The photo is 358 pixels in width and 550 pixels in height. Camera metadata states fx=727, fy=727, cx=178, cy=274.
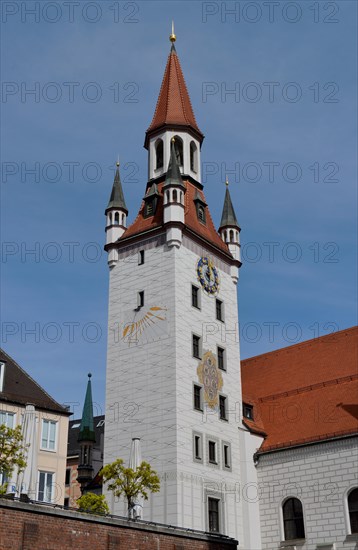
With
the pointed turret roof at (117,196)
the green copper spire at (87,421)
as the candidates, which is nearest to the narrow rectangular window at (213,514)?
the pointed turret roof at (117,196)

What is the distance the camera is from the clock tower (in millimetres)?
43188

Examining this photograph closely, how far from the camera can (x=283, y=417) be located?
4909 cm

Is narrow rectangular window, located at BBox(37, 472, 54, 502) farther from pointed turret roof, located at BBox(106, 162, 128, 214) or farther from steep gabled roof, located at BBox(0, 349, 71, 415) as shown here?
pointed turret roof, located at BBox(106, 162, 128, 214)

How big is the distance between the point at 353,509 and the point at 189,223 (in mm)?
21458

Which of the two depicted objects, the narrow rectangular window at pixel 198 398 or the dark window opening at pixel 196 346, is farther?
the dark window opening at pixel 196 346

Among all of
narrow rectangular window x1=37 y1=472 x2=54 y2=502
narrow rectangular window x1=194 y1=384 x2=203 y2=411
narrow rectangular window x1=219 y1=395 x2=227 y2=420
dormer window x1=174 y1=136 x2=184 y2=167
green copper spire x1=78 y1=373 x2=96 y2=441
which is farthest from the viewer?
green copper spire x1=78 y1=373 x2=96 y2=441

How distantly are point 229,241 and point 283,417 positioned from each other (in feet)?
45.5

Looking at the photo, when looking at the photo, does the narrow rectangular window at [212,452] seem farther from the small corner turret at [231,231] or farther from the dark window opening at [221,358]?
the small corner turret at [231,231]

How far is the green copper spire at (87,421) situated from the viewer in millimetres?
68875

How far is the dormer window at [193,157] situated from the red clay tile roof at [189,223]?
2.05m

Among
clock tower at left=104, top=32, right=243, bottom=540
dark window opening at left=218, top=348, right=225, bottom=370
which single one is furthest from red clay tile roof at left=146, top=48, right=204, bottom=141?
dark window opening at left=218, top=348, right=225, bottom=370

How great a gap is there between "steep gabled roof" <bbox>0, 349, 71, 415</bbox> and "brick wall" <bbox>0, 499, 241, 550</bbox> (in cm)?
1406

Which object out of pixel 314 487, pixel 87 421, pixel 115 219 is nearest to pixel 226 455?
pixel 314 487

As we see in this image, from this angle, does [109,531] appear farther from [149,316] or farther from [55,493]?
[149,316]
